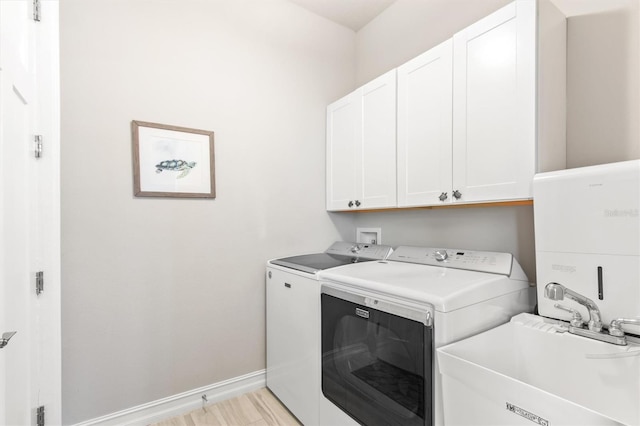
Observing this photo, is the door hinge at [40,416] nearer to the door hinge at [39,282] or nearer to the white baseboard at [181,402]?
the white baseboard at [181,402]

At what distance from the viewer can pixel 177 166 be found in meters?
1.92

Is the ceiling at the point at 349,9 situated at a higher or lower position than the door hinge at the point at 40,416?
higher

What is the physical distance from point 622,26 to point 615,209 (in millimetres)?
830

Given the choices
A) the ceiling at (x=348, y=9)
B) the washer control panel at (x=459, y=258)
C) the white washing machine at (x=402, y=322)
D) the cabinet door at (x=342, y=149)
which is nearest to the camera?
the white washing machine at (x=402, y=322)

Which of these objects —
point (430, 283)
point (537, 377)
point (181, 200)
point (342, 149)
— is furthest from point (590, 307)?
point (181, 200)

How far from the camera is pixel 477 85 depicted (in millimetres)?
1485

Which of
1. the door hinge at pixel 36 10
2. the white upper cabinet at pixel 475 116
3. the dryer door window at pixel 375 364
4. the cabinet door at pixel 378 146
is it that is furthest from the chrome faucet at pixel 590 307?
the door hinge at pixel 36 10

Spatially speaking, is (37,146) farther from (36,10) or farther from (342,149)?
(342,149)

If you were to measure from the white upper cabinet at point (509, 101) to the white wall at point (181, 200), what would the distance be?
122cm

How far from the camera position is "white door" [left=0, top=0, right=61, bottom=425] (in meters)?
1.15

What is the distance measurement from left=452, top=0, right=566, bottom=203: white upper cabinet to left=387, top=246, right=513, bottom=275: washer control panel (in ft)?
0.95

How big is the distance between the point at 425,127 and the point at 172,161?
152cm

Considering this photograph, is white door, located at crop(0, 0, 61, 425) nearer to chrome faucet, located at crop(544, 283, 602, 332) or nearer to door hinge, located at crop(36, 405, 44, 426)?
door hinge, located at crop(36, 405, 44, 426)

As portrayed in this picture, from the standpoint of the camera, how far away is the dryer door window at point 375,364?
1.16 meters
